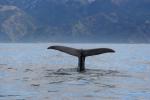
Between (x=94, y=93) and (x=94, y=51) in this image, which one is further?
(x=94, y=51)

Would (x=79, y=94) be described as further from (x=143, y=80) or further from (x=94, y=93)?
(x=143, y=80)

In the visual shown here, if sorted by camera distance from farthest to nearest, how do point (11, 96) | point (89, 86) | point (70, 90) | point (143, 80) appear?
point (143, 80) < point (89, 86) < point (70, 90) < point (11, 96)

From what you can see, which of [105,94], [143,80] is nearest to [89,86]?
[105,94]

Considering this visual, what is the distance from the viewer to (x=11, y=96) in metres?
20.0

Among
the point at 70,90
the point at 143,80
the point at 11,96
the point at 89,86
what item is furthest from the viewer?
the point at 143,80

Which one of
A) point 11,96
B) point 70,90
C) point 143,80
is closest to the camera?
point 11,96

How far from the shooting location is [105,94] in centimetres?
2083

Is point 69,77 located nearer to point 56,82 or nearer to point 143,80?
point 56,82

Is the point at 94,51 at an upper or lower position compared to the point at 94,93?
upper

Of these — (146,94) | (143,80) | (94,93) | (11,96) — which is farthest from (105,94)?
(143,80)

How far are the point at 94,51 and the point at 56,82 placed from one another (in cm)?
437

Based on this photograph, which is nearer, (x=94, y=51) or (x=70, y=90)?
(x=70, y=90)

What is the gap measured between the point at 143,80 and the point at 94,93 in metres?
6.85

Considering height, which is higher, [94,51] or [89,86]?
[94,51]
